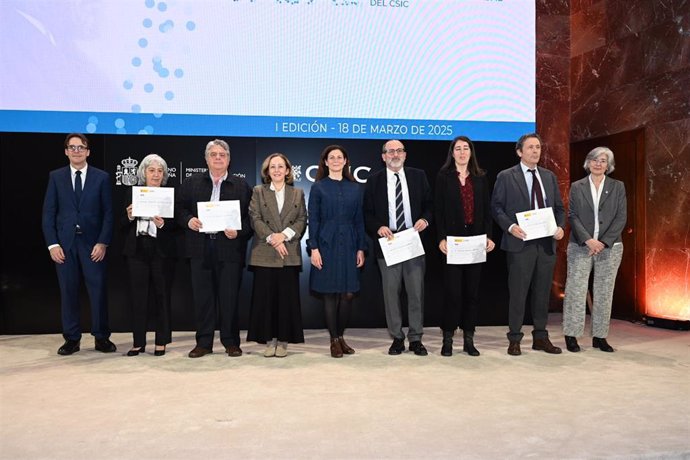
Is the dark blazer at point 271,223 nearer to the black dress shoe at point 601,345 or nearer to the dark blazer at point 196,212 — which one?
the dark blazer at point 196,212

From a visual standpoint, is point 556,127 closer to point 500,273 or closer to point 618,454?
point 500,273

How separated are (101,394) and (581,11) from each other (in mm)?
6392

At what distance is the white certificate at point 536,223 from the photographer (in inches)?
174

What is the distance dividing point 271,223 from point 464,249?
1384 millimetres

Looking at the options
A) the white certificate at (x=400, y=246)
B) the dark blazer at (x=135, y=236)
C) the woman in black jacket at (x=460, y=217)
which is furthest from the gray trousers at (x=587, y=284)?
the dark blazer at (x=135, y=236)

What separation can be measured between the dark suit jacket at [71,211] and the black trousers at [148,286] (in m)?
0.39

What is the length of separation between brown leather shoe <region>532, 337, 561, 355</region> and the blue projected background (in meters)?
2.01

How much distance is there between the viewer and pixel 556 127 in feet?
23.7

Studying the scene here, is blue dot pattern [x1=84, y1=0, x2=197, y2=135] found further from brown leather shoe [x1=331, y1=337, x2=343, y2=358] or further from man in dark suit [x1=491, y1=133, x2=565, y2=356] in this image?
man in dark suit [x1=491, y1=133, x2=565, y2=356]

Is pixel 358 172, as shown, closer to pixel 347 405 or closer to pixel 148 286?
pixel 148 286

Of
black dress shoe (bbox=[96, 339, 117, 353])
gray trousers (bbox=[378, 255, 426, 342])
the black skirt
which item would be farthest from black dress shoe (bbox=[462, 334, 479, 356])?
black dress shoe (bbox=[96, 339, 117, 353])

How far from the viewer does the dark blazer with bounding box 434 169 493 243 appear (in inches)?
173

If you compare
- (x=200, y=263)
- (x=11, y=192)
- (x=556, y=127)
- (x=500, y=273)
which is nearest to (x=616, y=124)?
(x=556, y=127)

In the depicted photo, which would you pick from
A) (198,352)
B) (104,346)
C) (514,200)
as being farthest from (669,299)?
(104,346)
